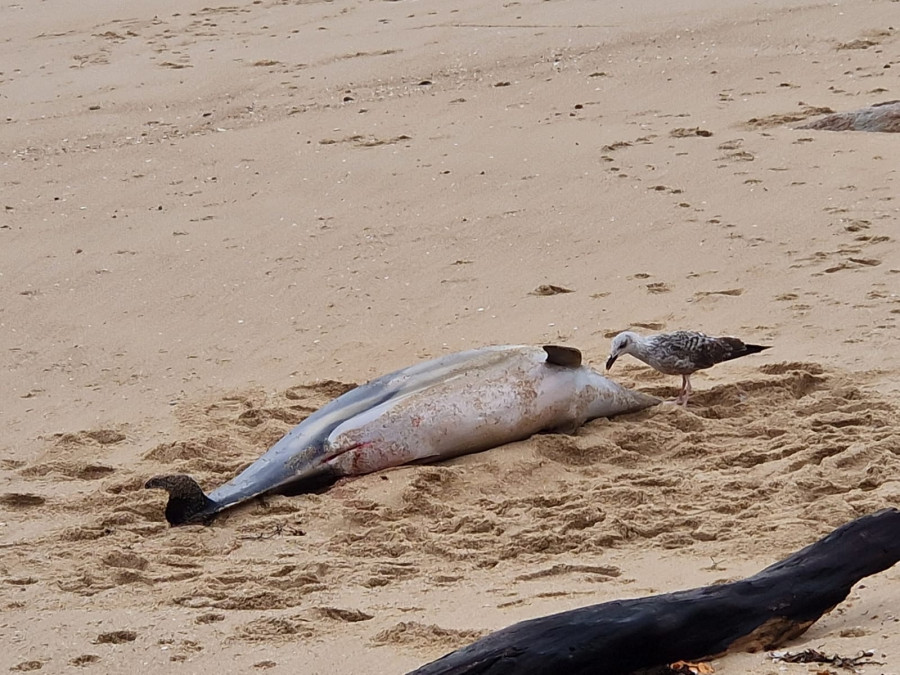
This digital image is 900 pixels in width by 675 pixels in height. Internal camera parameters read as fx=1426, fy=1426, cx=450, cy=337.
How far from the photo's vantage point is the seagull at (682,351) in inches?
241

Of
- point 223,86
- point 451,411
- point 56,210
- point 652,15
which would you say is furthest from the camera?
point 652,15

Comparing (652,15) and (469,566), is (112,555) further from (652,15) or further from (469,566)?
(652,15)

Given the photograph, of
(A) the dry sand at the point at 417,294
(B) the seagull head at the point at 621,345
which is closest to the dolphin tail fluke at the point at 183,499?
(A) the dry sand at the point at 417,294

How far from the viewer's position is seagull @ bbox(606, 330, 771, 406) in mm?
6117

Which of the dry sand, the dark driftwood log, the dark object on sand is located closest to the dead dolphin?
the dry sand

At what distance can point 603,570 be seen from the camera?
461 centimetres

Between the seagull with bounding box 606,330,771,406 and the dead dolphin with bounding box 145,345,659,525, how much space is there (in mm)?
159

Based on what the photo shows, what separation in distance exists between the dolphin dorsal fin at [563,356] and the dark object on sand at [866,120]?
394 cm

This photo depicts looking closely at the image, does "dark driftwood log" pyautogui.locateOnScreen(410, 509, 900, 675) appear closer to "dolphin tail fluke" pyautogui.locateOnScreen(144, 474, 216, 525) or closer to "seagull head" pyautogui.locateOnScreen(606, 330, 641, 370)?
"dolphin tail fluke" pyautogui.locateOnScreen(144, 474, 216, 525)

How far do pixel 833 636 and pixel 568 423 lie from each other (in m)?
2.47

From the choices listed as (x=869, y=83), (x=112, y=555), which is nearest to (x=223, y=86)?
(x=869, y=83)

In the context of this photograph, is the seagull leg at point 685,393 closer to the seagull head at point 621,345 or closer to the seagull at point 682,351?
the seagull at point 682,351

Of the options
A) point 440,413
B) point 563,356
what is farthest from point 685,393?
point 440,413

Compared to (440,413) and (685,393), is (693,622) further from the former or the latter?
(685,393)
